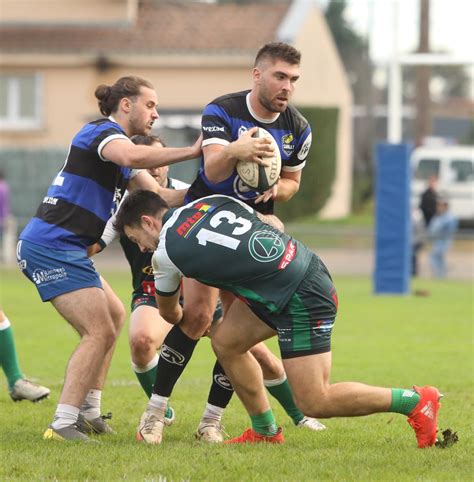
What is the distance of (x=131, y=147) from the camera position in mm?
6617

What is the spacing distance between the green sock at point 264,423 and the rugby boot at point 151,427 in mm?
532

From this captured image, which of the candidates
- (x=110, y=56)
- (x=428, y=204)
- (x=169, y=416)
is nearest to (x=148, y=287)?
(x=169, y=416)

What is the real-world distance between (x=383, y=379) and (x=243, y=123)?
12.1ft

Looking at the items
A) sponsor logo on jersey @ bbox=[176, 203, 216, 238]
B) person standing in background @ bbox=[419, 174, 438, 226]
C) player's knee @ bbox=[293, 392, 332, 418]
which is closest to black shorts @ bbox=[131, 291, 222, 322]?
sponsor logo on jersey @ bbox=[176, 203, 216, 238]

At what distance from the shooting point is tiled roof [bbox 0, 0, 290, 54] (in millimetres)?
32281

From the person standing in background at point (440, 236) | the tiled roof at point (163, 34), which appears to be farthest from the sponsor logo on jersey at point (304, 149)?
the tiled roof at point (163, 34)

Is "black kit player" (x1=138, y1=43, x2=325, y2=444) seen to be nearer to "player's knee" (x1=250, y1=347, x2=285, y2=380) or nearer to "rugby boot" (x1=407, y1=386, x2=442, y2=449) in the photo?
"player's knee" (x1=250, y1=347, x2=285, y2=380)

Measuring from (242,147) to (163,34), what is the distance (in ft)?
90.6

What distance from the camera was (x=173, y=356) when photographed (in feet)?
22.7

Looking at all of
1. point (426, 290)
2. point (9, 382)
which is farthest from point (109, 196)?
point (426, 290)

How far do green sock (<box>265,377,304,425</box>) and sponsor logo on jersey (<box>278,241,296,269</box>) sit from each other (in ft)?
4.33

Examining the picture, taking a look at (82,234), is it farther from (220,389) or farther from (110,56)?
(110,56)

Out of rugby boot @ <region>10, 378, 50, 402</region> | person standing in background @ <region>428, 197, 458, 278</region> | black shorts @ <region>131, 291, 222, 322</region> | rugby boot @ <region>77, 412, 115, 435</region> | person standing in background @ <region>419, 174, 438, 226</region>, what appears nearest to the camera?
rugby boot @ <region>77, 412, 115, 435</region>

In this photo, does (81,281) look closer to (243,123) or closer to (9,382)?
(243,123)
